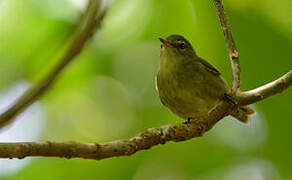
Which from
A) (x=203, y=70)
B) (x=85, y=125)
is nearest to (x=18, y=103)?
(x=203, y=70)

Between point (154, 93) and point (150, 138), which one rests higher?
point (154, 93)

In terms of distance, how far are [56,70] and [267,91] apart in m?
1.56

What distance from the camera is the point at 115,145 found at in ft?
9.98

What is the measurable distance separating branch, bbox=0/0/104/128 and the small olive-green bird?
97.5 inches

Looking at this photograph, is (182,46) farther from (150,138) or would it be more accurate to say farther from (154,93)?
(150,138)

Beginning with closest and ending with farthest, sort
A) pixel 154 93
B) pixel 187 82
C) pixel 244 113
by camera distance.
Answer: pixel 187 82, pixel 244 113, pixel 154 93

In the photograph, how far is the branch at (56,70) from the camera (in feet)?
7.50

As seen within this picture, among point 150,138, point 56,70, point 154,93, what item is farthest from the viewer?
point 154,93

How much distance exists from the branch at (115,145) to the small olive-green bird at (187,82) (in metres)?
1.31

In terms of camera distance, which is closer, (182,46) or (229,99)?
(229,99)

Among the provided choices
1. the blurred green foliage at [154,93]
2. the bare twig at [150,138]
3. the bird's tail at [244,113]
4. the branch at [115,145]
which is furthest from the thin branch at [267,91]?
the bird's tail at [244,113]

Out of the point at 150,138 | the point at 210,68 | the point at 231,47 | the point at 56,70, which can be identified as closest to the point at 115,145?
the point at 150,138

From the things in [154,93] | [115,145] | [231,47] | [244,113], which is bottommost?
[115,145]

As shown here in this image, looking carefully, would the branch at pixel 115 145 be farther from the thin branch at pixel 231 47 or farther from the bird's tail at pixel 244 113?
the bird's tail at pixel 244 113
